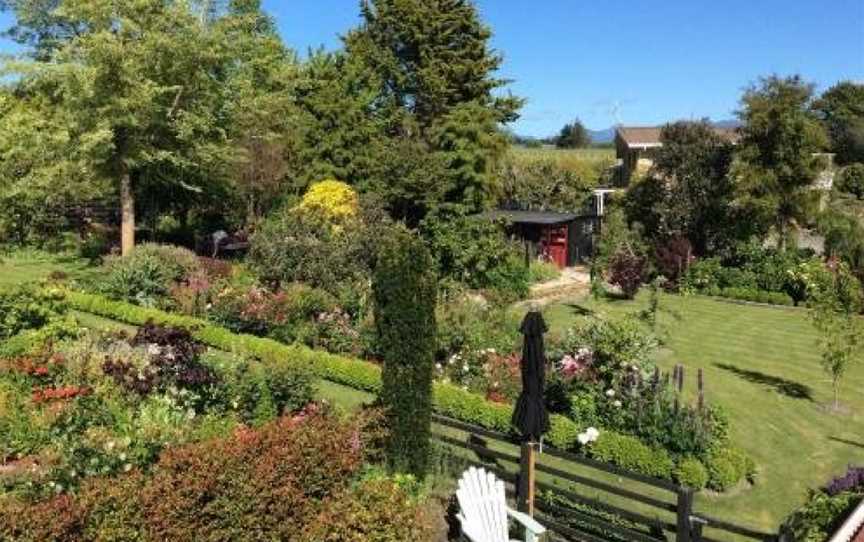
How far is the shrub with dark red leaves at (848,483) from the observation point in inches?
443

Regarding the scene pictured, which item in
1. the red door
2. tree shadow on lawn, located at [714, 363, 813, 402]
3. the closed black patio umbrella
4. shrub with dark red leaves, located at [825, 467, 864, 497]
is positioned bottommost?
shrub with dark red leaves, located at [825, 467, 864, 497]

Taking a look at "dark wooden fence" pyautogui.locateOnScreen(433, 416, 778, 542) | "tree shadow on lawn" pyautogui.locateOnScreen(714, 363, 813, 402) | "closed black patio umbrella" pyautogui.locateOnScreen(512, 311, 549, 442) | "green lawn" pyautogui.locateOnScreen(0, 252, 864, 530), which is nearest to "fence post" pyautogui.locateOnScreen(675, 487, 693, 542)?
"dark wooden fence" pyautogui.locateOnScreen(433, 416, 778, 542)

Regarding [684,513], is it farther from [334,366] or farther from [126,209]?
[126,209]

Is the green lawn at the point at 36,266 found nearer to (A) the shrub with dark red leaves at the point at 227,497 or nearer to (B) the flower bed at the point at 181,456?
(B) the flower bed at the point at 181,456

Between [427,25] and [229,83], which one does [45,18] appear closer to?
[229,83]

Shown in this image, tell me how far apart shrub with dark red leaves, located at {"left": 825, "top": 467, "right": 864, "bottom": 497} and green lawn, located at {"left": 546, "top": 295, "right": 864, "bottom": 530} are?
1.60 ft

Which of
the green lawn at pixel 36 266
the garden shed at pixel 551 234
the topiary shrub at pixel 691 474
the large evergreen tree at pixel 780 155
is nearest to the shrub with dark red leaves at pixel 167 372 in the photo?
the topiary shrub at pixel 691 474

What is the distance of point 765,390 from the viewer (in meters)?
17.2

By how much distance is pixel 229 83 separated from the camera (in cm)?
2939

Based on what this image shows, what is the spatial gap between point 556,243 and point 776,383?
16.4 metres

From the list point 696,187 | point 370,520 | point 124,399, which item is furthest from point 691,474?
point 696,187

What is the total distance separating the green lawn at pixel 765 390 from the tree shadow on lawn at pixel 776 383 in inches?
0.9

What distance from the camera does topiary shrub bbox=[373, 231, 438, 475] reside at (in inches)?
418

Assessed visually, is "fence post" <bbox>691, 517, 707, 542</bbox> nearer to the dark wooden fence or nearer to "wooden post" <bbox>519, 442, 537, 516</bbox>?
the dark wooden fence
